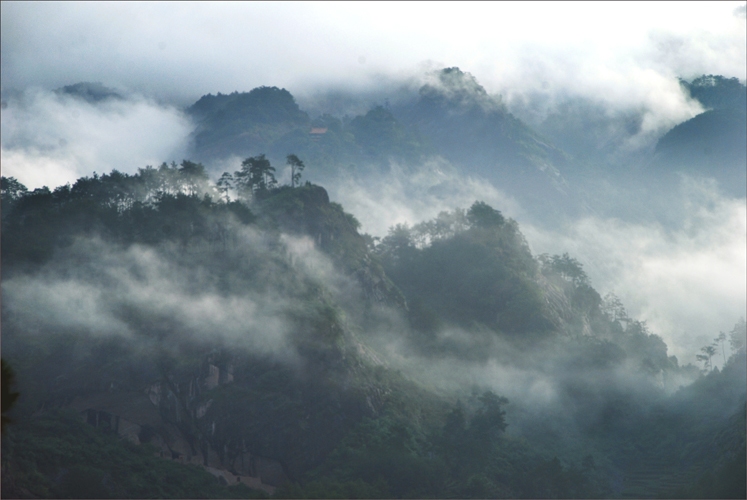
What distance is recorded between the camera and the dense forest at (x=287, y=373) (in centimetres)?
Result: 6456

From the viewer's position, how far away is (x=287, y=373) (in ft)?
231

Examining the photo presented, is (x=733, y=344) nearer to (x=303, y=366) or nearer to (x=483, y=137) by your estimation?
(x=303, y=366)

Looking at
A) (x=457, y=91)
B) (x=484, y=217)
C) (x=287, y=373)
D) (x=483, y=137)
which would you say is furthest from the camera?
(x=457, y=91)

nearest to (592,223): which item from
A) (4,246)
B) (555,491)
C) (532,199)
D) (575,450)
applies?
(532,199)

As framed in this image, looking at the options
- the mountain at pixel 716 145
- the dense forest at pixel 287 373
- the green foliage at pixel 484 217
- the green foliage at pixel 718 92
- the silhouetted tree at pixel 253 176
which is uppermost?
the green foliage at pixel 718 92

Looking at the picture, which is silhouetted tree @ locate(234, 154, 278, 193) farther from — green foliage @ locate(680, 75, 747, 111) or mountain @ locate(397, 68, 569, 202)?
green foliage @ locate(680, 75, 747, 111)

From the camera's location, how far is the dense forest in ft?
212

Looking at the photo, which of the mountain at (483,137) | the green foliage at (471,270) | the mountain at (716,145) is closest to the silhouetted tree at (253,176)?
the green foliage at (471,270)

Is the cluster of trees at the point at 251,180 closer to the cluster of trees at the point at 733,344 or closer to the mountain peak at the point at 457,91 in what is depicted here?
the cluster of trees at the point at 733,344

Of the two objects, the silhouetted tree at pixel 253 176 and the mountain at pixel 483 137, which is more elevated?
the mountain at pixel 483 137

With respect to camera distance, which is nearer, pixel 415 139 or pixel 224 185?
pixel 224 185

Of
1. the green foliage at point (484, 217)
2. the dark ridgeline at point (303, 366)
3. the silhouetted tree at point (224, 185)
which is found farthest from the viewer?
the green foliage at point (484, 217)

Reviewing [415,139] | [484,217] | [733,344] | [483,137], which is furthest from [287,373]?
[483,137]

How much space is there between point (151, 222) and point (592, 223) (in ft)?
326
